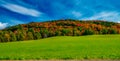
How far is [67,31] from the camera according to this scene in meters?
100

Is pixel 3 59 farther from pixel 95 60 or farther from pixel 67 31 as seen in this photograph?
pixel 67 31

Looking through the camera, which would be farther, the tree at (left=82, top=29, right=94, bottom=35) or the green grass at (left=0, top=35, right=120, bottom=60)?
the tree at (left=82, top=29, right=94, bottom=35)

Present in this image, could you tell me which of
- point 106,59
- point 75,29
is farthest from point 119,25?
point 106,59

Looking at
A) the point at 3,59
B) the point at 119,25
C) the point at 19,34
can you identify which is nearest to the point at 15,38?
the point at 19,34

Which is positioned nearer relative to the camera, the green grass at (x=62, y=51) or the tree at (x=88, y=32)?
the green grass at (x=62, y=51)

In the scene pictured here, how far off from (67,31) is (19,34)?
16664 mm

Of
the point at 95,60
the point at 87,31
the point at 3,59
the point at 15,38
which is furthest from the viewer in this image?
the point at 87,31

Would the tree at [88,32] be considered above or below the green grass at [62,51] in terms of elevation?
above

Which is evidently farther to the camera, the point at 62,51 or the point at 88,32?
the point at 88,32

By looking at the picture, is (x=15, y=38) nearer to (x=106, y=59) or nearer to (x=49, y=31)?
(x=49, y=31)

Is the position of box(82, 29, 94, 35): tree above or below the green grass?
above

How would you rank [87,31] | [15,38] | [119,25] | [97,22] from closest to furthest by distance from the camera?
[15,38] < [87,31] < [119,25] < [97,22]

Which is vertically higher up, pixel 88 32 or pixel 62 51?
A: pixel 88 32

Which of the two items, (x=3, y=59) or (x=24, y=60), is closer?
(x=24, y=60)
